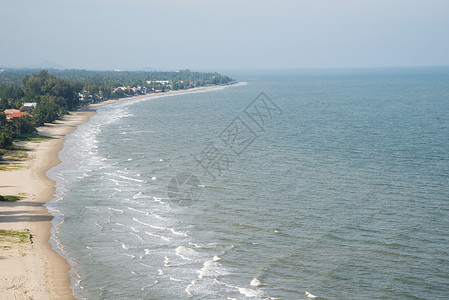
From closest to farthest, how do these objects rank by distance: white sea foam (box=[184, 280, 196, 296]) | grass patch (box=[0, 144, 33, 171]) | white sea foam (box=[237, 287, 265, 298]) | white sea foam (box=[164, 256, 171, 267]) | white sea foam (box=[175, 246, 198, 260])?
white sea foam (box=[237, 287, 265, 298]) → white sea foam (box=[184, 280, 196, 296]) → white sea foam (box=[164, 256, 171, 267]) → white sea foam (box=[175, 246, 198, 260]) → grass patch (box=[0, 144, 33, 171])

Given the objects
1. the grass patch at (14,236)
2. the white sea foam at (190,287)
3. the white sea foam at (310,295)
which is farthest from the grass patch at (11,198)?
the white sea foam at (310,295)

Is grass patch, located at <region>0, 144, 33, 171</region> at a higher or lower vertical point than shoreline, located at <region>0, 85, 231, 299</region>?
higher

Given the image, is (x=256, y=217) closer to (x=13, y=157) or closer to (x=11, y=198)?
(x=11, y=198)

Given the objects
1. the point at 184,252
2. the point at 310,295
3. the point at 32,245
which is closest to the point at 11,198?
the point at 32,245

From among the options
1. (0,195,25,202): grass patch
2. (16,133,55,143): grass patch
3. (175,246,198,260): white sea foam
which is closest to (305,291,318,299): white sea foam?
(175,246,198,260): white sea foam

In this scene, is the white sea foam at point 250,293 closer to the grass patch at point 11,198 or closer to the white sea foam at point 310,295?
the white sea foam at point 310,295

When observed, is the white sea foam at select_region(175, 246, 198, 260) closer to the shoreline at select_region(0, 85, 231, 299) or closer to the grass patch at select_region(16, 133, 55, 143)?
the shoreline at select_region(0, 85, 231, 299)
